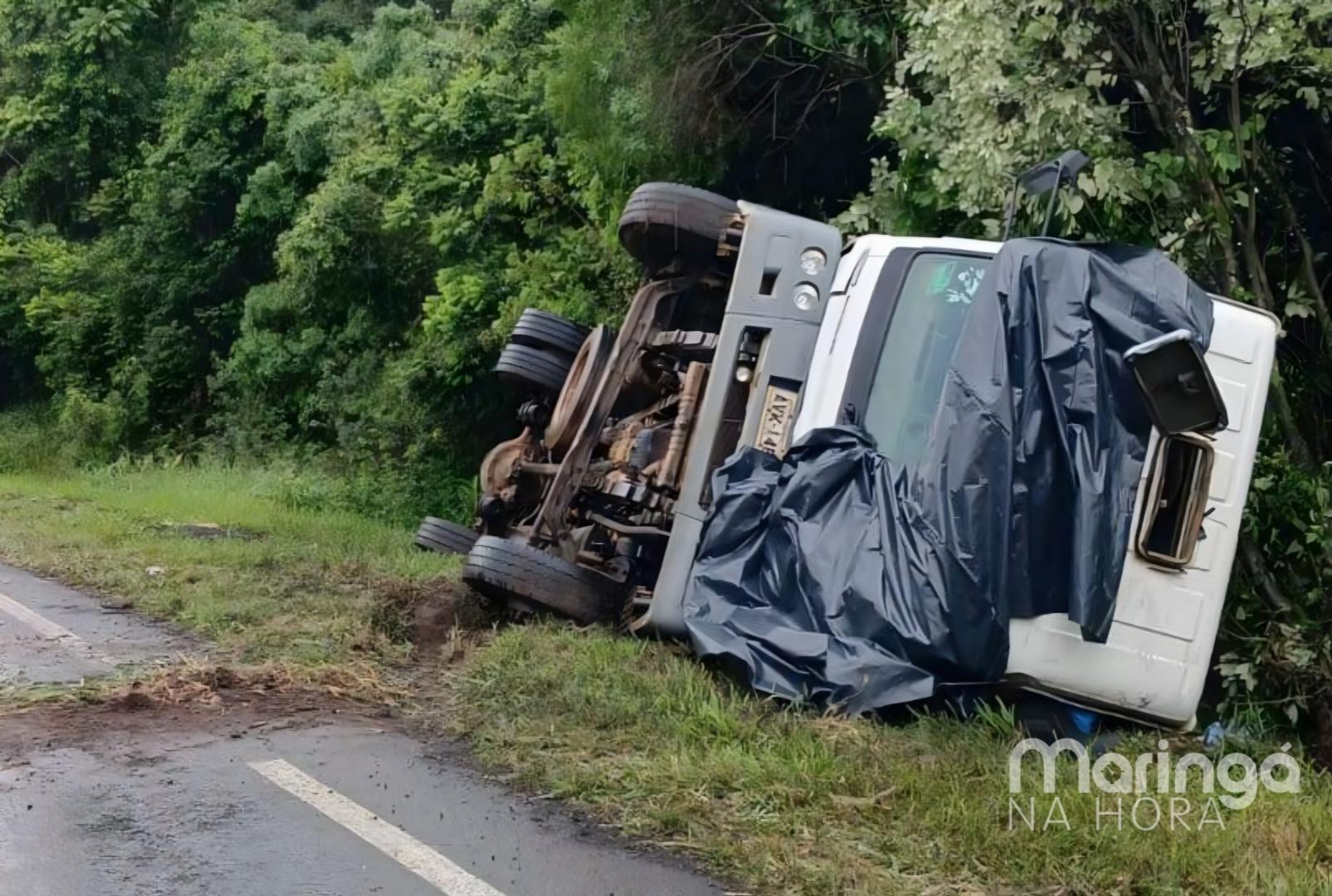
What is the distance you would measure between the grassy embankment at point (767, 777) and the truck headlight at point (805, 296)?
161cm

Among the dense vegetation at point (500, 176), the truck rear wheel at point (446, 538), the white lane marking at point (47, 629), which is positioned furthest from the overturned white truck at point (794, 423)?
the white lane marking at point (47, 629)

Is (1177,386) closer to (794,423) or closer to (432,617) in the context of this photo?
(794,423)

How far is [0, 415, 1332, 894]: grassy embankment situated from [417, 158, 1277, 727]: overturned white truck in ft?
1.05

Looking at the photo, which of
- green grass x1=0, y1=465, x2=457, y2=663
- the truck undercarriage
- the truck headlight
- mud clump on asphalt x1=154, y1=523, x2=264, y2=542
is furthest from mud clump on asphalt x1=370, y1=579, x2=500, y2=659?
mud clump on asphalt x1=154, y1=523, x2=264, y2=542

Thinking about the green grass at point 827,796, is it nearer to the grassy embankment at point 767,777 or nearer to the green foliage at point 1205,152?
the grassy embankment at point 767,777

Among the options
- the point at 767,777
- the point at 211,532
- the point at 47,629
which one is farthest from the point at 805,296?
the point at 211,532

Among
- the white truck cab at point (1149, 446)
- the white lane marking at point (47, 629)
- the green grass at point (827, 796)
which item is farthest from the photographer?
the white lane marking at point (47, 629)

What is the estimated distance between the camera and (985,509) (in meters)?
4.77

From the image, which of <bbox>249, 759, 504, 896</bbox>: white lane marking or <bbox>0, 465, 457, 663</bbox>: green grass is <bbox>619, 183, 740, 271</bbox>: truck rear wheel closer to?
<bbox>0, 465, 457, 663</bbox>: green grass

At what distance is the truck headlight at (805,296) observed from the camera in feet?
20.0

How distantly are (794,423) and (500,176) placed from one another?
7.50 metres

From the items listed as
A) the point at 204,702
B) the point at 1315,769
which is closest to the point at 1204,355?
the point at 1315,769

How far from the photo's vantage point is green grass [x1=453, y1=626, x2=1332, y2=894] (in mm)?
3658

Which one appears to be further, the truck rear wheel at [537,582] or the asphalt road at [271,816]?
the truck rear wheel at [537,582]
